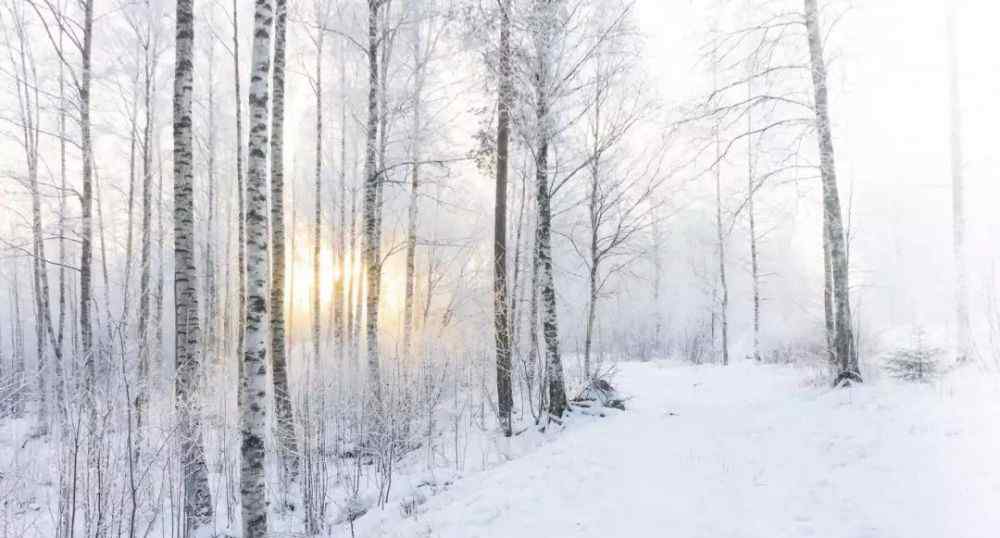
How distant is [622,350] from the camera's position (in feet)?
82.1

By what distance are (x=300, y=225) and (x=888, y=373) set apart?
2121 centimetres

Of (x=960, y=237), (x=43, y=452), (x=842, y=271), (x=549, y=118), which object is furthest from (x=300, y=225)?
(x=960, y=237)

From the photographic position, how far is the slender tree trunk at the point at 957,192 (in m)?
11.5

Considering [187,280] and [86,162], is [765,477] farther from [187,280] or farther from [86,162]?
[86,162]

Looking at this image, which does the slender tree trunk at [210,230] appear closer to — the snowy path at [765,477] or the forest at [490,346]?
the forest at [490,346]

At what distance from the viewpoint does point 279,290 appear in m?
8.83

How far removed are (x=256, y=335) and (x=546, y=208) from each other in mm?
4718

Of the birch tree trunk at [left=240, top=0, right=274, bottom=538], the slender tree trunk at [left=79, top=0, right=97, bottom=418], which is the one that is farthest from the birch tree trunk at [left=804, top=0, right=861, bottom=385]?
the slender tree trunk at [left=79, top=0, right=97, bottom=418]

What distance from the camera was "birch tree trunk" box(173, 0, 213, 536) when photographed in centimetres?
600

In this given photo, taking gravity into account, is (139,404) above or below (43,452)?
above

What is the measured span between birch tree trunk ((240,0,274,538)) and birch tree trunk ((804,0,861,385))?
8.10 meters

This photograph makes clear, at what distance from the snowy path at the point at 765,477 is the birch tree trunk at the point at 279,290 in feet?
7.66

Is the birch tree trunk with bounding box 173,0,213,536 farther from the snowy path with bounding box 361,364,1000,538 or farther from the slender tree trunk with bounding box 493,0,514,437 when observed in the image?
the slender tree trunk with bounding box 493,0,514,437

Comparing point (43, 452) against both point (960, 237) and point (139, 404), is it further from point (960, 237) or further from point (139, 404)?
point (960, 237)
